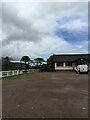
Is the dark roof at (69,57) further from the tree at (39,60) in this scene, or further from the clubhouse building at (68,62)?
the tree at (39,60)

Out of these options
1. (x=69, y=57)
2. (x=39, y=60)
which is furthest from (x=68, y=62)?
(x=39, y=60)

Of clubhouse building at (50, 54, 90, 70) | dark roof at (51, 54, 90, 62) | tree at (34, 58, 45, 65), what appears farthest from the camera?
tree at (34, 58, 45, 65)

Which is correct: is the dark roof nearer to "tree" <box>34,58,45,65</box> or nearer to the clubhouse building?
the clubhouse building

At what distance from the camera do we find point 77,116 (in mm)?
6594

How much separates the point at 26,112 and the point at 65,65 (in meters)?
49.3

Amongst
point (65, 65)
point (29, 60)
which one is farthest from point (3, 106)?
point (29, 60)

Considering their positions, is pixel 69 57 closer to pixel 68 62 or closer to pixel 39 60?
pixel 68 62

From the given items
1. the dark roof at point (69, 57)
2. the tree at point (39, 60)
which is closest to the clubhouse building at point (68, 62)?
the dark roof at point (69, 57)

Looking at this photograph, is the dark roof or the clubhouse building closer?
the clubhouse building

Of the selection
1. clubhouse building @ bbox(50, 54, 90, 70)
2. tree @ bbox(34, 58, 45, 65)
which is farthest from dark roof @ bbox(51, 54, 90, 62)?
tree @ bbox(34, 58, 45, 65)

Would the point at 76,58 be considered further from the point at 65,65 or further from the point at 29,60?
the point at 29,60

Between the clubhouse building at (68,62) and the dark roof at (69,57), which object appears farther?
the dark roof at (69,57)

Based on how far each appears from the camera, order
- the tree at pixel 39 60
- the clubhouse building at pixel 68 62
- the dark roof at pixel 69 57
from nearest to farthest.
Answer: the clubhouse building at pixel 68 62
the dark roof at pixel 69 57
the tree at pixel 39 60

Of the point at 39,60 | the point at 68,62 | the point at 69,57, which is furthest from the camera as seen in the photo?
the point at 39,60
